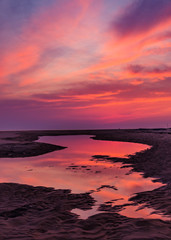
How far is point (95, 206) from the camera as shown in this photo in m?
8.94

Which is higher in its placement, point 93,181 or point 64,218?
point 64,218

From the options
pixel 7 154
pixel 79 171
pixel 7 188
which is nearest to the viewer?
pixel 7 188

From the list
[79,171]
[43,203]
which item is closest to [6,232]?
[43,203]

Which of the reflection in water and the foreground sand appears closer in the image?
the foreground sand

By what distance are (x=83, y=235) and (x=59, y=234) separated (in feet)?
2.27

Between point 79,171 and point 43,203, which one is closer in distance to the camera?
point 43,203

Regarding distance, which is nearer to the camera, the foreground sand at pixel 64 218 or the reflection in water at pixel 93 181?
the foreground sand at pixel 64 218

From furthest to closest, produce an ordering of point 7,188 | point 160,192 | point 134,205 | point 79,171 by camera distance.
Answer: point 79,171
point 7,188
point 160,192
point 134,205

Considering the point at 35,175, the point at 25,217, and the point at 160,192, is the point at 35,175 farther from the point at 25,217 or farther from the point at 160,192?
the point at 160,192

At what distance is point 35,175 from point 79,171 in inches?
130

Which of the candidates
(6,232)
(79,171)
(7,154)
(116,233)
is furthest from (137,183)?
(7,154)

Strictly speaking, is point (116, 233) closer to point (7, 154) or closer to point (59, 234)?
point (59, 234)

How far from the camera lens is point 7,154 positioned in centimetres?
2489

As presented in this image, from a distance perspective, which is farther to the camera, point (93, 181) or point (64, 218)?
point (93, 181)
